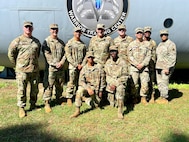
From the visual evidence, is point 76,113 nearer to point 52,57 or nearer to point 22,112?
point 22,112

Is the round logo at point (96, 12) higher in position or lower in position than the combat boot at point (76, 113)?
higher

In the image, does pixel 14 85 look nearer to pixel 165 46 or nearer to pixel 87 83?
pixel 87 83

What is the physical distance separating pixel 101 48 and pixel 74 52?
661 millimetres

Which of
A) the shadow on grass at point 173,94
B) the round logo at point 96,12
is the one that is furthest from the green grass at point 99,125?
the round logo at point 96,12

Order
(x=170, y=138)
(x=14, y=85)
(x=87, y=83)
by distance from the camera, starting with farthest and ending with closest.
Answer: (x=14, y=85), (x=87, y=83), (x=170, y=138)

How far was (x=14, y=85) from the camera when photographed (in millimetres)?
9281

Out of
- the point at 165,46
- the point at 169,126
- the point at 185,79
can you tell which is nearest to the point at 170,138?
the point at 169,126

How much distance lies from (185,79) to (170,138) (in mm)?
4973

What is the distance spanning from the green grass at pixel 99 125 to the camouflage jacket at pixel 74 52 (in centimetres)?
109

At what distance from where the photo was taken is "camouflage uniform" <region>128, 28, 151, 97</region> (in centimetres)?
707

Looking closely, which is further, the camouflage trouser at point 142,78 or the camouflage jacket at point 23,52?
the camouflage trouser at point 142,78

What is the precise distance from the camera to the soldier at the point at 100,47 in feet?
23.4

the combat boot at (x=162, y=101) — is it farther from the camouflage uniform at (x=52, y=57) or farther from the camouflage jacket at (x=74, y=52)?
the camouflage uniform at (x=52, y=57)

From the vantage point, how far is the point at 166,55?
288 inches
